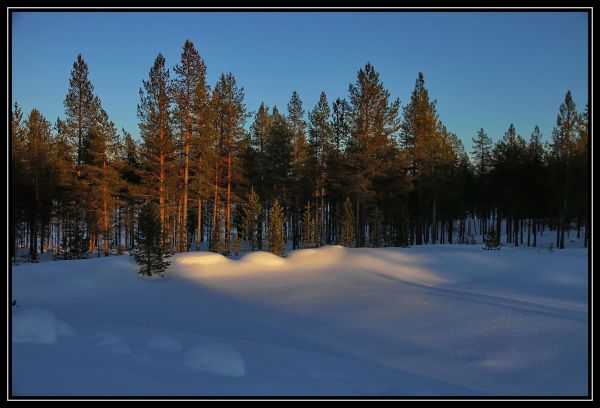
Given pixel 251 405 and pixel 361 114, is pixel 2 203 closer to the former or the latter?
pixel 251 405

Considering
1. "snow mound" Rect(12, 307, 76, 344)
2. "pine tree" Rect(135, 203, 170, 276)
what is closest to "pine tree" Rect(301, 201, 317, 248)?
"pine tree" Rect(135, 203, 170, 276)

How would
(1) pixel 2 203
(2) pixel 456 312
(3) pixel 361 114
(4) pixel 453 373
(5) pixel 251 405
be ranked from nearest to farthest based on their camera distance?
(5) pixel 251 405 < (1) pixel 2 203 < (4) pixel 453 373 < (2) pixel 456 312 < (3) pixel 361 114

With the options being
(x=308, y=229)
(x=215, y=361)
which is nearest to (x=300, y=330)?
(x=215, y=361)

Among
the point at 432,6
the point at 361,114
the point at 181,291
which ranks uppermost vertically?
the point at 361,114

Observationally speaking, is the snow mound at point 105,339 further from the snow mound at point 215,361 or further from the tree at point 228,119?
the tree at point 228,119

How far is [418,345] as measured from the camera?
7.05 m

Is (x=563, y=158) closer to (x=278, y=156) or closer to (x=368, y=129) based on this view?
(x=368, y=129)

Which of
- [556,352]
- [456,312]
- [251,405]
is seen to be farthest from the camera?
[456,312]

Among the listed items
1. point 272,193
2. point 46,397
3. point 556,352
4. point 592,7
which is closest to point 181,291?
point 46,397

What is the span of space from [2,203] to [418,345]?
731 centimetres

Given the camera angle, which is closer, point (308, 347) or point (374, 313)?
point (308, 347)

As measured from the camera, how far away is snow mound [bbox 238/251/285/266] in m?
18.3

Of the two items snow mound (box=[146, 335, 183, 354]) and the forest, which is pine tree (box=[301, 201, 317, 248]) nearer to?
the forest

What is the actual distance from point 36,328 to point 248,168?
32.6m
